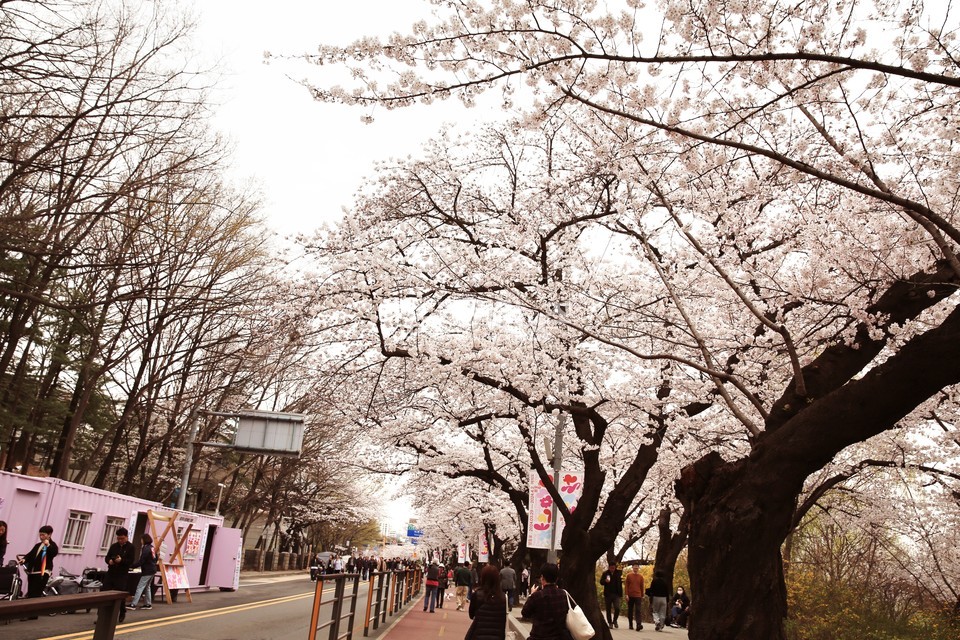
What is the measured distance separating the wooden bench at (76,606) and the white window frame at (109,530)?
48.2ft

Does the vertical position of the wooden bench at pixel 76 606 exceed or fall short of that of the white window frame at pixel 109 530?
it falls short

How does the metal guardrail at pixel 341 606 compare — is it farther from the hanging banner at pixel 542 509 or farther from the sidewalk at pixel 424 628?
the hanging banner at pixel 542 509

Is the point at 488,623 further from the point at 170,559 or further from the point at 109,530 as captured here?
the point at 170,559

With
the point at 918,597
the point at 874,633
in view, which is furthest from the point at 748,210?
the point at 918,597

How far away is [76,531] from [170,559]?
3213mm

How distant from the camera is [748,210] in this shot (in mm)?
10844

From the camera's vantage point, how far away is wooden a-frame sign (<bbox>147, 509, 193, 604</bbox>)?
16672 mm

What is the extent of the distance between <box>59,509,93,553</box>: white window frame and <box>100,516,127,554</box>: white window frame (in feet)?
2.81

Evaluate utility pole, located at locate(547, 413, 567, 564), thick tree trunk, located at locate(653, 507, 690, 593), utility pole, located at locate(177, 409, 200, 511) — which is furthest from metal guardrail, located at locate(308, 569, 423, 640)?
thick tree trunk, located at locate(653, 507, 690, 593)

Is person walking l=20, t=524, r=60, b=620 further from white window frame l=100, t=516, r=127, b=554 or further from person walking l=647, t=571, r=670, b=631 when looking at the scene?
person walking l=647, t=571, r=670, b=631

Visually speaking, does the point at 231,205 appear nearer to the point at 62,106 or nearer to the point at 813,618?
the point at 62,106

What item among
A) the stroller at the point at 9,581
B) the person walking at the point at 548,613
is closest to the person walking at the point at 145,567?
the stroller at the point at 9,581

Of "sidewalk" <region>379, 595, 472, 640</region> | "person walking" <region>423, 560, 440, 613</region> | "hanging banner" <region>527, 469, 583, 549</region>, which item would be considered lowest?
"sidewalk" <region>379, 595, 472, 640</region>

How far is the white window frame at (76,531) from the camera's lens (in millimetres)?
14391
